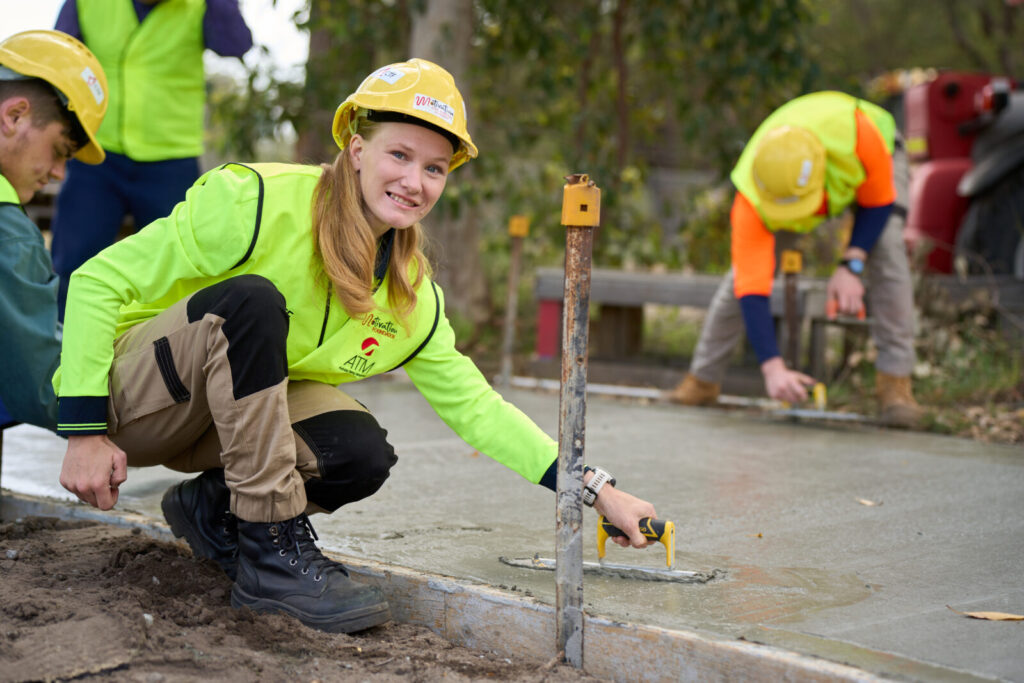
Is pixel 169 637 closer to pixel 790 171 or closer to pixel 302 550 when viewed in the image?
pixel 302 550

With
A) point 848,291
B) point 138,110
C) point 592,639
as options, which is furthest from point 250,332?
point 848,291

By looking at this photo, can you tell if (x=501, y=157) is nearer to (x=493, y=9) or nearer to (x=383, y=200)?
(x=493, y=9)

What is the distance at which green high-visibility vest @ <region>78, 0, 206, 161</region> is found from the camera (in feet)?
13.6

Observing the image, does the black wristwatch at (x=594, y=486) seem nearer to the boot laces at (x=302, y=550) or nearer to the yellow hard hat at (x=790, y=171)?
the boot laces at (x=302, y=550)

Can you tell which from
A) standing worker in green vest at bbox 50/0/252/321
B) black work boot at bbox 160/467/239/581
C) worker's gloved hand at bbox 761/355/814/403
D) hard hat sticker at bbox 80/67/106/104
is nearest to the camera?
black work boot at bbox 160/467/239/581

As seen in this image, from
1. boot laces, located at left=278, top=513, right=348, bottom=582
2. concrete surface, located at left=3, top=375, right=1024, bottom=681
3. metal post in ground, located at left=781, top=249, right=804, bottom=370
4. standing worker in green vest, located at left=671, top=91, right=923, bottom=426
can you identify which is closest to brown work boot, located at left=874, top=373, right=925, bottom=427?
standing worker in green vest, located at left=671, top=91, right=923, bottom=426

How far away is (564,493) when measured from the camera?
2266mm

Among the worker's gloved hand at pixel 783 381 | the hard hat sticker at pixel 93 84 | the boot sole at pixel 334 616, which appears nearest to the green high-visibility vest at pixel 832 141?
the worker's gloved hand at pixel 783 381

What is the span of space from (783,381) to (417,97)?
9.14ft

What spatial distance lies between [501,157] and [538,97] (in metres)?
0.94

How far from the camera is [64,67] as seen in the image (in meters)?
3.00

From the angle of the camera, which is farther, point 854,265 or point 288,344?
point 854,265

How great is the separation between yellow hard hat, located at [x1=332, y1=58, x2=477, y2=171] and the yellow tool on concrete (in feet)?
3.20

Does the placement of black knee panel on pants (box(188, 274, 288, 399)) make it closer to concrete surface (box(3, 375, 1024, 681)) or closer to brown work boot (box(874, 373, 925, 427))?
concrete surface (box(3, 375, 1024, 681))
